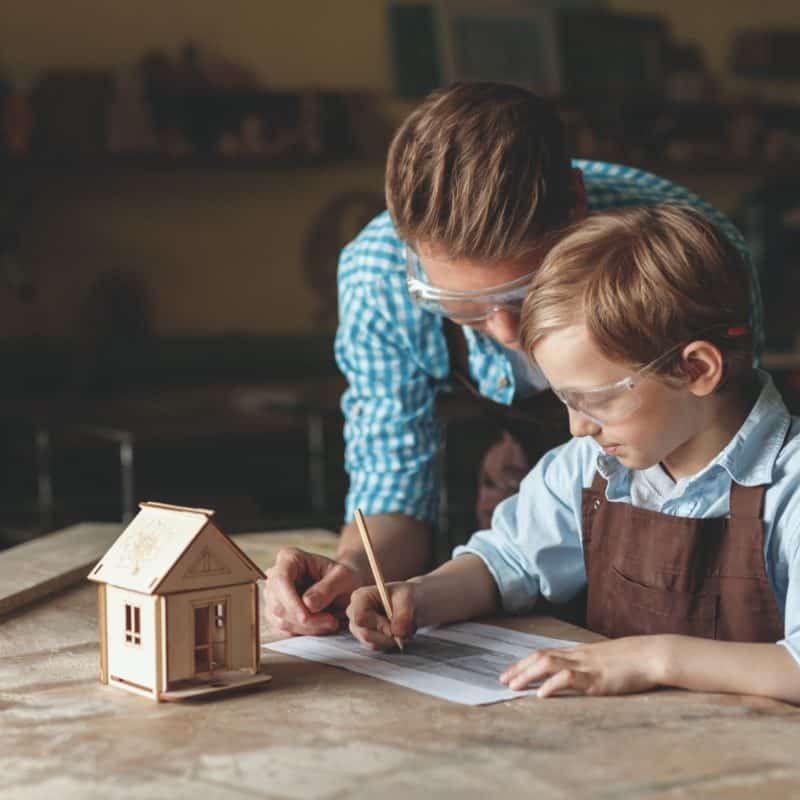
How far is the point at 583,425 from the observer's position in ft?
5.18

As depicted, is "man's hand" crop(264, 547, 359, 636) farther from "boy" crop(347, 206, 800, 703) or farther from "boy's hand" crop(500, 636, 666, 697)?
"boy's hand" crop(500, 636, 666, 697)

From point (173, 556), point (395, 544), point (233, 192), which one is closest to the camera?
point (173, 556)

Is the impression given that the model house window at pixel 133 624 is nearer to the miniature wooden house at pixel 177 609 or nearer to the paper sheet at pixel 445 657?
the miniature wooden house at pixel 177 609

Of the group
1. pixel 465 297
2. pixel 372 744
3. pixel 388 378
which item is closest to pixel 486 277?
pixel 465 297

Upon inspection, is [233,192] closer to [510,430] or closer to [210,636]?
[510,430]

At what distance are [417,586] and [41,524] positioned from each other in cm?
307

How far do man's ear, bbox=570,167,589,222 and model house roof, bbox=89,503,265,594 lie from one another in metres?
0.71

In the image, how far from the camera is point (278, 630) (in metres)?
1.71

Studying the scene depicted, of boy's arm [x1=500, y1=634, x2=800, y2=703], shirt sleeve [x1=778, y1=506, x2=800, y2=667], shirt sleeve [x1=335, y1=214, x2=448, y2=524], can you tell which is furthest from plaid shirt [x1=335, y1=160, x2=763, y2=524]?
boy's arm [x1=500, y1=634, x2=800, y2=703]

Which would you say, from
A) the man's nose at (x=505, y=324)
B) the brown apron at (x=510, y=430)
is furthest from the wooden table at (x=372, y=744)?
the brown apron at (x=510, y=430)

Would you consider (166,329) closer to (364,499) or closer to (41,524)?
(41,524)

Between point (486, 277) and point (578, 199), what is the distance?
183 millimetres

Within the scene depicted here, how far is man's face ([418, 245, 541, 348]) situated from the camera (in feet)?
5.79

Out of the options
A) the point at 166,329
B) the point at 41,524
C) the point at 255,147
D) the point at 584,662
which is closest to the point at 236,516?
the point at 41,524
